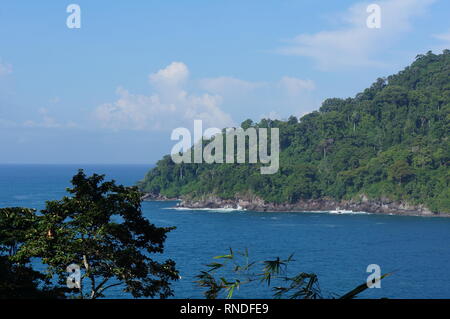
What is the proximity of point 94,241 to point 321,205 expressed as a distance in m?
53.6

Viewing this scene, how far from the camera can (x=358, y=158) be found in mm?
63375

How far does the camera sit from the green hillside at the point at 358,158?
56875 millimetres

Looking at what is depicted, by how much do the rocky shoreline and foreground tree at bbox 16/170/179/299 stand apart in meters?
48.2

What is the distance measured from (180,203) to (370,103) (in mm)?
25345

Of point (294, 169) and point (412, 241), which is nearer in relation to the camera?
point (412, 241)

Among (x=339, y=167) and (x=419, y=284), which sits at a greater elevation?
(x=339, y=167)

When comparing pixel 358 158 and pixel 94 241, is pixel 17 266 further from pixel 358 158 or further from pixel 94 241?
pixel 358 158

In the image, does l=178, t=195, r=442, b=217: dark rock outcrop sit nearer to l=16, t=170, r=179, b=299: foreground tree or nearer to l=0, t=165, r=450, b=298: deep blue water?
l=0, t=165, r=450, b=298: deep blue water

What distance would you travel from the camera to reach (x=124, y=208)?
9078 millimetres

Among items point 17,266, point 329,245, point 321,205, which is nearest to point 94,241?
point 17,266

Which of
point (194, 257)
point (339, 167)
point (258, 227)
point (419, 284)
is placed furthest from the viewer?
point (339, 167)

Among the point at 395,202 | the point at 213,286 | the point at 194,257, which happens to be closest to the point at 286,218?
the point at 395,202

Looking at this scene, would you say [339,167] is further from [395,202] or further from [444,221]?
[444,221]

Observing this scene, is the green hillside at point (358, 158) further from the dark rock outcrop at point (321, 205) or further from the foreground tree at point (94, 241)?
the foreground tree at point (94, 241)
